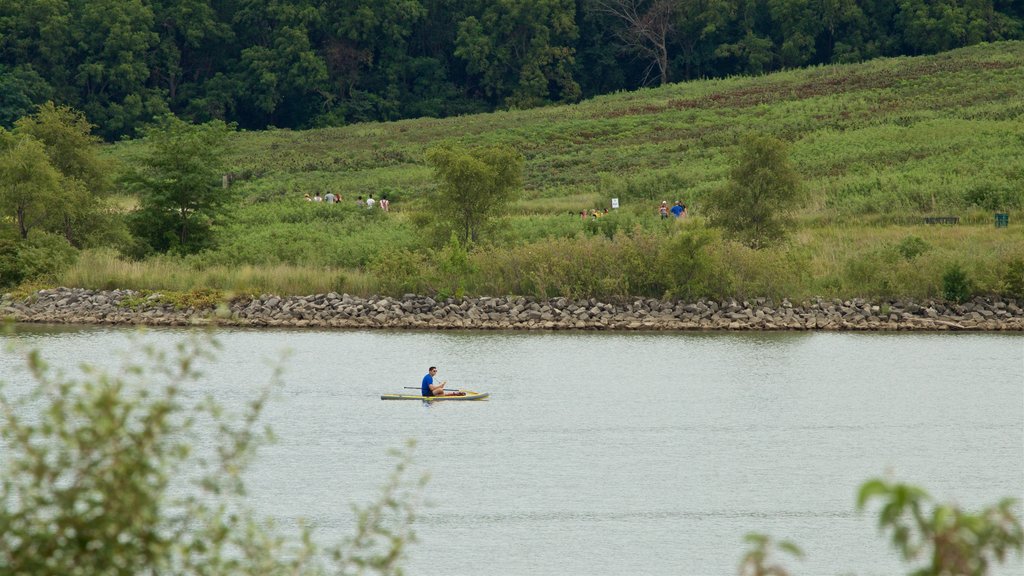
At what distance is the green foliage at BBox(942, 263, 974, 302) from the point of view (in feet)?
147

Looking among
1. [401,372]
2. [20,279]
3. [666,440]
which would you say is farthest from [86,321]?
[666,440]

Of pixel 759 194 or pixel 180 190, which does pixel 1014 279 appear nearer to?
pixel 759 194

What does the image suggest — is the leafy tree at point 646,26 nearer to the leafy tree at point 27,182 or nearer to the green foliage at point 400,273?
the leafy tree at point 27,182

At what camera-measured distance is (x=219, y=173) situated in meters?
52.4

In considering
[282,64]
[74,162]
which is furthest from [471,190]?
[282,64]

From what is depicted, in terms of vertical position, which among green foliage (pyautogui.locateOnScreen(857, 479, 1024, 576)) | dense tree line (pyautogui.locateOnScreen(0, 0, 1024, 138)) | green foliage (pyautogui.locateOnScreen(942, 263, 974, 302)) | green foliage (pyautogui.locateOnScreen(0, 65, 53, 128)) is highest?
dense tree line (pyautogui.locateOnScreen(0, 0, 1024, 138))

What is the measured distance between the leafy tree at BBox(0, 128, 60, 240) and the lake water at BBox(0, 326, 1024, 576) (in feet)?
24.1

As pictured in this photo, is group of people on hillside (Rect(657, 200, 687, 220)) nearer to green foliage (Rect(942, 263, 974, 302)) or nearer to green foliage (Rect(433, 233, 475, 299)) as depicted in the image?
green foliage (Rect(433, 233, 475, 299))

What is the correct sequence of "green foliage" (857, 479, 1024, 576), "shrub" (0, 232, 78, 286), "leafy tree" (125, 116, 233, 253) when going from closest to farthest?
"green foliage" (857, 479, 1024, 576), "shrub" (0, 232, 78, 286), "leafy tree" (125, 116, 233, 253)

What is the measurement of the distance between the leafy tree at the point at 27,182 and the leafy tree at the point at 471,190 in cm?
1232

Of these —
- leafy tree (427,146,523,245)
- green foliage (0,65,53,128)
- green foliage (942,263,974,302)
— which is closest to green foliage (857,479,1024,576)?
green foliage (942,263,974,302)

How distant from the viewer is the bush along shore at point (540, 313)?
143 feet

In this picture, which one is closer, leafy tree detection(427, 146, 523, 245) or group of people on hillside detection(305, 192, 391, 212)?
leafy tree detection(427, 146, 523, 245)

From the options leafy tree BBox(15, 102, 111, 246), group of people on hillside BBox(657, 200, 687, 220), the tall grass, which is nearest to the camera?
the tall grass
